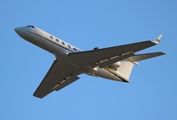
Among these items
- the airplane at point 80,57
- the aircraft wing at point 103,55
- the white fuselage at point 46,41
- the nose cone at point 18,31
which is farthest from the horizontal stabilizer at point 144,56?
the nose cone at point 18,31

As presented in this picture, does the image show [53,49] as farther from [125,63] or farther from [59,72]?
[125,63]

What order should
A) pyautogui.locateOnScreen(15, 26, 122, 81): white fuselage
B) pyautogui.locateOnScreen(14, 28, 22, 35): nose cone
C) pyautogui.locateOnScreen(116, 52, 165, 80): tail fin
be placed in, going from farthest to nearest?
1. pyautogui.locateOnScreen(116, 52, 165, 80): tail fin
2. pyautogui.locateOnScreen(14, 28, 22, 35): nose cone
3. pyautogui.locateOnScreen(15, 26, 122, 81): white fuselage

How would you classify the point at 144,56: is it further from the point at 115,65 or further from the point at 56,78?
the point at 56,78

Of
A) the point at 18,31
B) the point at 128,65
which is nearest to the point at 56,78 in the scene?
the point at 18,31

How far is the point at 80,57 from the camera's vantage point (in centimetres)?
2706

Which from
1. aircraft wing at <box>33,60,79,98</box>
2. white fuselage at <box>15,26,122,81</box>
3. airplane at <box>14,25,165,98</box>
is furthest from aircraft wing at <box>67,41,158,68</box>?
aircraft wing at <box>33,60,79,98</box>

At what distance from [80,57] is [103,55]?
1.69 meters

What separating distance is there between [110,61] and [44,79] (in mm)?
6471

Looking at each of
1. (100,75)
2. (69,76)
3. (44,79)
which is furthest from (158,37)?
(44,79)

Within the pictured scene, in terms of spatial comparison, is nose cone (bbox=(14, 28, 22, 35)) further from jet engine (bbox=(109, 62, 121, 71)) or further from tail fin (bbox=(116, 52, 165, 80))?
tail fin (bbox=(116, 52, 165, 80))

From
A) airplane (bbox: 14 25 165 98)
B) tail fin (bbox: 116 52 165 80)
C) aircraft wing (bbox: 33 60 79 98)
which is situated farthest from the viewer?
tail fin (bbox: 116 52 165 80)

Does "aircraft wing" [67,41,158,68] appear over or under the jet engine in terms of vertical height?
under

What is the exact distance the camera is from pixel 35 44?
2733 cm

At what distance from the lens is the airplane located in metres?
26.3
